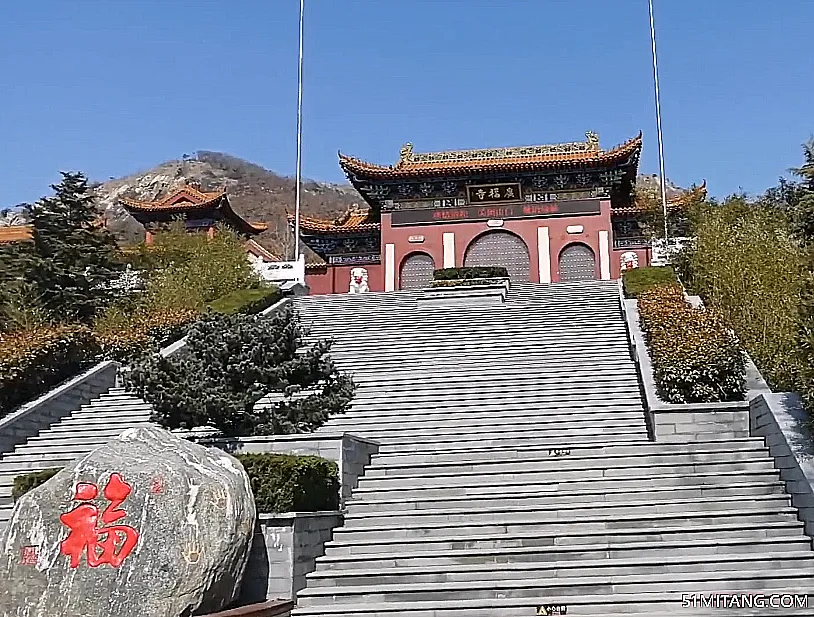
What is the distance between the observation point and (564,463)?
8.92 m

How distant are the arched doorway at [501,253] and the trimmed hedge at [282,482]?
1802 centimetres

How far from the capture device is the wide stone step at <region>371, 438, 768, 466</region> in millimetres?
8727

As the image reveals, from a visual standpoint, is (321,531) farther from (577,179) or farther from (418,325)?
(577,179)

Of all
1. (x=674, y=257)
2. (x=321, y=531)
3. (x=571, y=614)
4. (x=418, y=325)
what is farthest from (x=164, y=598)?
(x=674, y=257)

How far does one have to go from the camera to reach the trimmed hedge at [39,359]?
1118 centimetres

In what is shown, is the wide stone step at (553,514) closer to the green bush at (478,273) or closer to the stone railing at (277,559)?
the stone railing at (277,559)

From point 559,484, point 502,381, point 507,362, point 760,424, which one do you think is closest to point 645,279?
point 507,362

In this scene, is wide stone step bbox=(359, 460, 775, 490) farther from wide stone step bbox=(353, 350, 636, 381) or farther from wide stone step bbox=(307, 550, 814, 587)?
wide stone step bbox=(353, 350, 636, 381)

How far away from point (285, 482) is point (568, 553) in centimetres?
247

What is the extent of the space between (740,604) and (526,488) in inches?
96.0

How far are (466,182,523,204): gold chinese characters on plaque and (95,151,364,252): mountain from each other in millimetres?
47686

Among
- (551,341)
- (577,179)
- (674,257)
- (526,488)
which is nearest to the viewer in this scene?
(526,488)

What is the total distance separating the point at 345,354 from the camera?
13.8 meters

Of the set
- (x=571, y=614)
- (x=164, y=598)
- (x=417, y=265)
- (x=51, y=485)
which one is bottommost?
(x=571, y=614)
